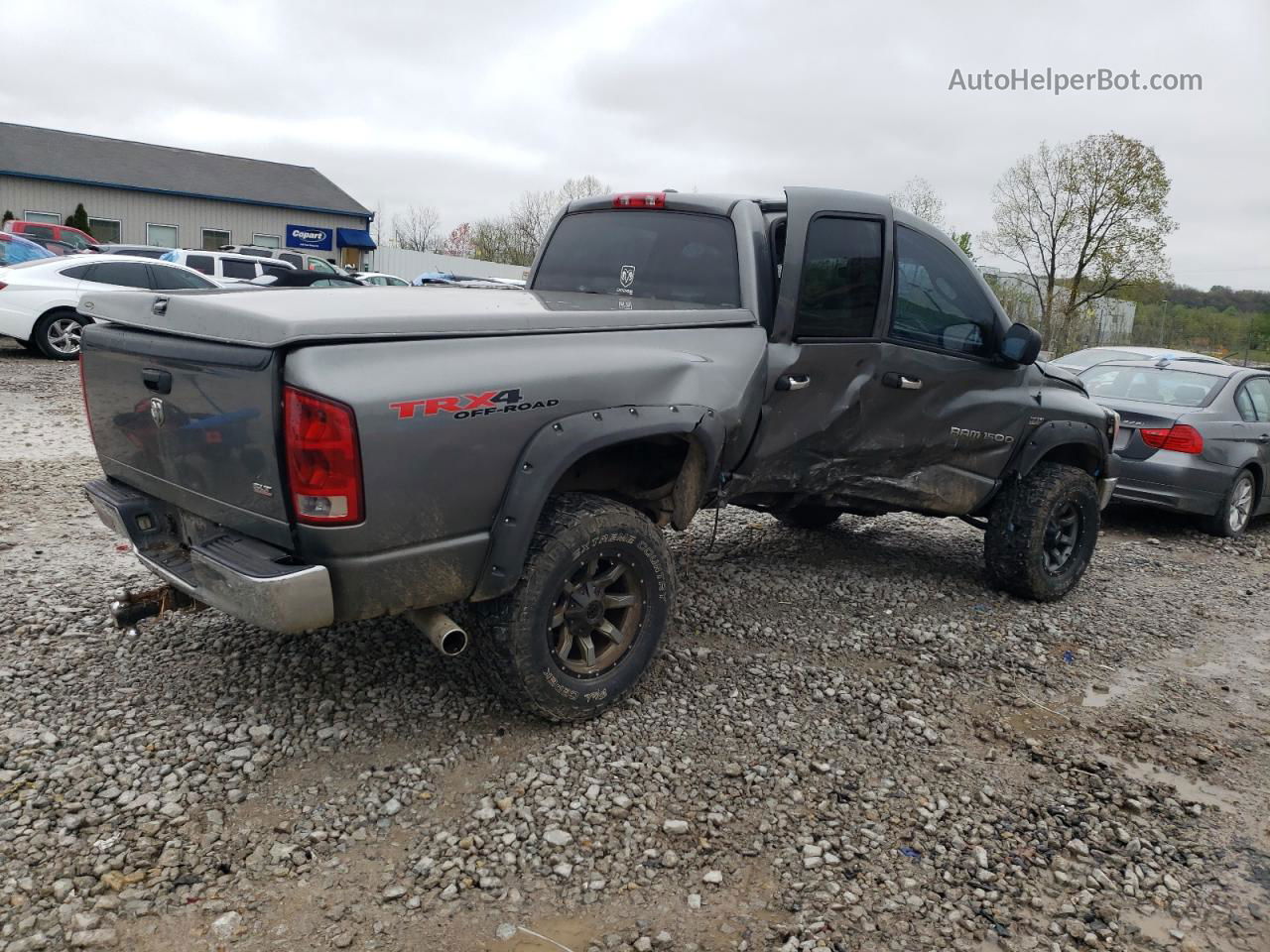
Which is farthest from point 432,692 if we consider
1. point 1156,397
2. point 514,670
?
point 1156,397

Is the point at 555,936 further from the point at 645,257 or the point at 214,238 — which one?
the point at 214,238

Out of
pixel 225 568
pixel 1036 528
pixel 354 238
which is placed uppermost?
pixel 354 238

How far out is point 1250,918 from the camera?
290 centimetres

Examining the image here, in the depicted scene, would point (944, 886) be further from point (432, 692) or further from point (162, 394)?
point (162, 394)

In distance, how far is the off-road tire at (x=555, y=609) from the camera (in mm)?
3408

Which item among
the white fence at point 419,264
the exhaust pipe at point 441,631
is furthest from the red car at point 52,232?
the exhaust pipe at point 441,631

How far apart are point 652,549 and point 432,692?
43.0 inches

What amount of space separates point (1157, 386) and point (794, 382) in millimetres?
5882

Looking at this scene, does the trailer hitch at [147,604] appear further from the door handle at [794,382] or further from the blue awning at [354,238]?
the blue awning at [354,238]

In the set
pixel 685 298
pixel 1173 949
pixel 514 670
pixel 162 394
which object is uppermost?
pixel 685 298

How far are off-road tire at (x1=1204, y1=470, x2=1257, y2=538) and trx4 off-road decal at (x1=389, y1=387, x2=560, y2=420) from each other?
694cm

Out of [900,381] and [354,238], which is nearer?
[900,381]

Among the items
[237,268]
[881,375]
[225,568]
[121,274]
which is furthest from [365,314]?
[237,268]

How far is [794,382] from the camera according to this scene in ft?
14.0
